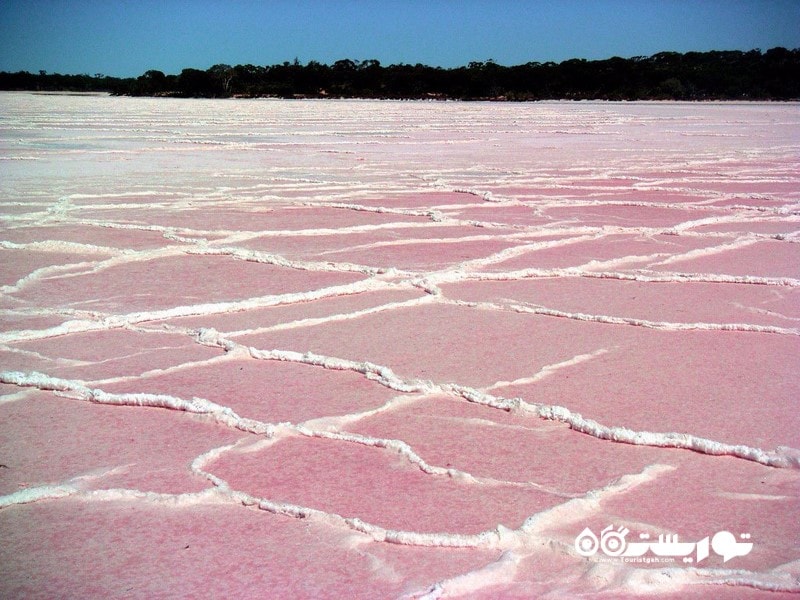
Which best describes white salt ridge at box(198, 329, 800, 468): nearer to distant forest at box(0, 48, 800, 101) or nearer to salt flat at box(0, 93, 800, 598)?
salt flat at box(0, 93, 800, 598)

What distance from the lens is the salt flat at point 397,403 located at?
1.45 m

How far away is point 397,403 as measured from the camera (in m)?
2.14

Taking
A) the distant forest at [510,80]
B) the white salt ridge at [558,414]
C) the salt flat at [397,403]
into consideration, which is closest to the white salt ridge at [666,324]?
the salt flat at [397,403]

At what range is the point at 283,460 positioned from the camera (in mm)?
1812

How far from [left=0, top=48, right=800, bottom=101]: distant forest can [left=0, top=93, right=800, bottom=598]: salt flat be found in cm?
3490

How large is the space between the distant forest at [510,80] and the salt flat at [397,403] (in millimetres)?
34899

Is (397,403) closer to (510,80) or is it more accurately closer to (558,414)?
(558,414)

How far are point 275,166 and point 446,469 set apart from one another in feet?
20.1

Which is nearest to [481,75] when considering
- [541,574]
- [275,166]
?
[275,166]

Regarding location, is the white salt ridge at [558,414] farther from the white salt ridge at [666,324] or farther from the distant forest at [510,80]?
the distant forest at [510,80]

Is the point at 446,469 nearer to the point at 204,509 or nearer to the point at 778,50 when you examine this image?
the point at 204,509

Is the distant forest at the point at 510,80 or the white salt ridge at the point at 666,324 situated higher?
the distant forest at the point at 510,80

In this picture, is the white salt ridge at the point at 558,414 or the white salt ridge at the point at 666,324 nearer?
the white salt ridge at the point at 558,414

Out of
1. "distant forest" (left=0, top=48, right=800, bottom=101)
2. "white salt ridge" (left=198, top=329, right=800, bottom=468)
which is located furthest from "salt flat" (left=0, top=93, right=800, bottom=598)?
"distant forest" (left=0, top=48, right=800, bottom=101)
